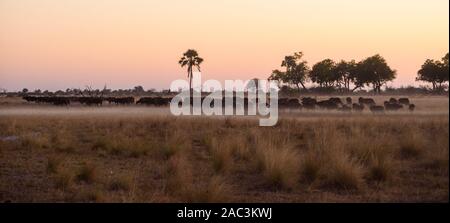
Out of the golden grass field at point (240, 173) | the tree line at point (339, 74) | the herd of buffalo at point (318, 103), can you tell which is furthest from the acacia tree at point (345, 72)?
the golden grass field at point (240, 173)

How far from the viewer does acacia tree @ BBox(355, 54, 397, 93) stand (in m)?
64.9

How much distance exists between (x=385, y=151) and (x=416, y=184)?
133 cm

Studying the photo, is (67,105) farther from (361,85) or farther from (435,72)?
(361,85)

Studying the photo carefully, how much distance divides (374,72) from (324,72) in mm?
9625

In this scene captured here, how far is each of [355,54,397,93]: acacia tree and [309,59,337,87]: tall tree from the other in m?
5.96

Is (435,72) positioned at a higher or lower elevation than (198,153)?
higher

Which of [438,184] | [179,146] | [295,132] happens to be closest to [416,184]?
[438,184]

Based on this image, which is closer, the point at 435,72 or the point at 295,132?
the point at 295,132

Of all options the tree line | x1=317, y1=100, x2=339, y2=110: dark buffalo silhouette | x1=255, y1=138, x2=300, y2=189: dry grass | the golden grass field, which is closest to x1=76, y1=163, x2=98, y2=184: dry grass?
the golden grass field

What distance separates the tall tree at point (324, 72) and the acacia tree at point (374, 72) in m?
5.96

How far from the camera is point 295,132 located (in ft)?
59.1

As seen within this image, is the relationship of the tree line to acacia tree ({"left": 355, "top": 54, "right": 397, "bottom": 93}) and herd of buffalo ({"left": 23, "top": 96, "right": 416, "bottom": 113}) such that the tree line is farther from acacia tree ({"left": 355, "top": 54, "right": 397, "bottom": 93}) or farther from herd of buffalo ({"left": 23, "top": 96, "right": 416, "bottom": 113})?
herd of buffalo ({"left": 23, "top": 96, "right": 416, "bottom": 113})
